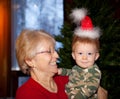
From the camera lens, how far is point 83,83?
181 centimetres

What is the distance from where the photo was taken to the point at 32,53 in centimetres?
186

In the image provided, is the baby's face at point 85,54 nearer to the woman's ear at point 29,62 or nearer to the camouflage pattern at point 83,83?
the camouflage pattern at point 83,83

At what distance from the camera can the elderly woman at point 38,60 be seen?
1.85m

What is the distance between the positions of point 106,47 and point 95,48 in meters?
1.08

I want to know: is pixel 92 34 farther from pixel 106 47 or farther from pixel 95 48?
pixel 106 47

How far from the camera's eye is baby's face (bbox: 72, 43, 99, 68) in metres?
1.84

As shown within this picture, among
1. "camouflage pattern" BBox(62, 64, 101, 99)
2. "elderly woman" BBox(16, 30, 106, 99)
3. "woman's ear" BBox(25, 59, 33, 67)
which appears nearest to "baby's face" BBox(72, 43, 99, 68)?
"camouflage pattern" BBox(62, 64, 101, 99)

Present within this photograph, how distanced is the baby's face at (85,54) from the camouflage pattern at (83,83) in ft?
0.12

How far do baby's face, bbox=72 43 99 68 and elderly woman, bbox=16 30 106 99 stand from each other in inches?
5.8

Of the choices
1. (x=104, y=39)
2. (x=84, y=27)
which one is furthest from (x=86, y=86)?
(x=104, y=39)

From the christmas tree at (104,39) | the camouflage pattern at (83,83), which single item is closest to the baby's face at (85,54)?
the camouflage pattern at (83,83)

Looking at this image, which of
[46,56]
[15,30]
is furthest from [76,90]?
[15,30]

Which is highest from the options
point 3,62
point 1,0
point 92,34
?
point 1,0

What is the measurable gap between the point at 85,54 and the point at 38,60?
28cm
